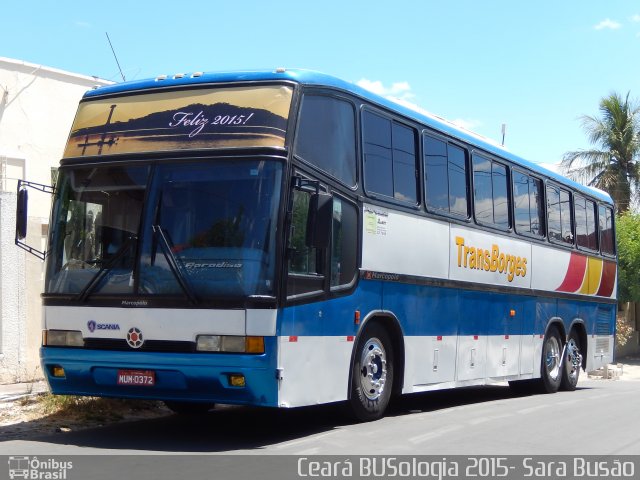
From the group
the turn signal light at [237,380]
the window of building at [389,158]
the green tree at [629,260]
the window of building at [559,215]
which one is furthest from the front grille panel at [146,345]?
the green tree at [629,260]

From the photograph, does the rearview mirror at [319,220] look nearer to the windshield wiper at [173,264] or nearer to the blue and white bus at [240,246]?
the blue and white bus at [240,246]

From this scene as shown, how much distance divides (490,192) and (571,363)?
→ 5.39m

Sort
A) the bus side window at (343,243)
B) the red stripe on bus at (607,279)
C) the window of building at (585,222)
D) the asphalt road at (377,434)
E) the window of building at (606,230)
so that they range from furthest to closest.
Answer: the window of building at (606,230)
the red stripe on bus at (607,279)
the window of building at (585,222)
the bus side window at (343,243)
the asphalt road at (377,434)

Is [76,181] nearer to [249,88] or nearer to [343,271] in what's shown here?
[249,88]

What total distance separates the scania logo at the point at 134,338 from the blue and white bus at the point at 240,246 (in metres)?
0.01

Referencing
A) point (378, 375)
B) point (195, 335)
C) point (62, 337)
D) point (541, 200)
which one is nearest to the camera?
point (195, 335)

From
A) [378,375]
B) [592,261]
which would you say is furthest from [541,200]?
[378,375]

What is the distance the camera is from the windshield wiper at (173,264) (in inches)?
350

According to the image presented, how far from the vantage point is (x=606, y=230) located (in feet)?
67.5

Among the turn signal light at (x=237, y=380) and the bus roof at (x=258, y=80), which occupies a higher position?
the bus roof at (x=258, y=80)

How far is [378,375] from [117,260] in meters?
3.54

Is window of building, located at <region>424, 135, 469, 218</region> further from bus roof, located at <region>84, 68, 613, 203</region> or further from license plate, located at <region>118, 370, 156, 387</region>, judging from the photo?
license plate, located at <region>118, 370, 156, 387</region>

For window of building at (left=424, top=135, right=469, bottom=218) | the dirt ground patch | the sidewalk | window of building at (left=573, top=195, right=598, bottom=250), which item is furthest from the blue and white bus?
window of building at (left=573, top=195, right=598, bottom=250)

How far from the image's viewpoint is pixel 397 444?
9328 mm
